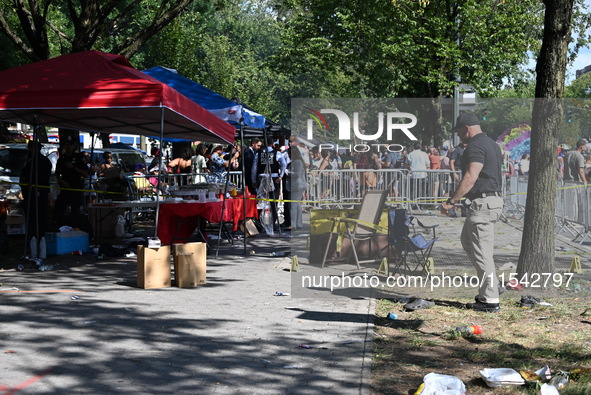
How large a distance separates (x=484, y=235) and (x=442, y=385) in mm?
3419

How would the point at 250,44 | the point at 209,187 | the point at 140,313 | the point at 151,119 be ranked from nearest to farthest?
1. the point at 140,313
2. the point at 151,119
3. the point at 209,187
4. the point at 250,44

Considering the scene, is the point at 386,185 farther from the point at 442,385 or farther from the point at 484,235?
the point at 442,385

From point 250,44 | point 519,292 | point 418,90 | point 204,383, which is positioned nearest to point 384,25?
point 418,90

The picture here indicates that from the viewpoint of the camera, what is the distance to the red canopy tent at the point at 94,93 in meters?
10.5

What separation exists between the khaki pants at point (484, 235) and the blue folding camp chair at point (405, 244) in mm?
1894

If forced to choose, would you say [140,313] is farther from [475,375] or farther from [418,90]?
[418,90]

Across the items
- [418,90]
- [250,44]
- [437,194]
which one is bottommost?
[437,194]

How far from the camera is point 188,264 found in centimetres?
1023

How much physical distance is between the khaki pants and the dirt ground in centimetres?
27

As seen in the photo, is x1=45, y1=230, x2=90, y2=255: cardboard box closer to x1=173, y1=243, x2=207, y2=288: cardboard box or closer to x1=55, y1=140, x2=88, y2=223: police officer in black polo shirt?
x1=55, y1=140, x2=88, y2=223: police officer in black polo shirt

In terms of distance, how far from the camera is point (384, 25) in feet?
99.5

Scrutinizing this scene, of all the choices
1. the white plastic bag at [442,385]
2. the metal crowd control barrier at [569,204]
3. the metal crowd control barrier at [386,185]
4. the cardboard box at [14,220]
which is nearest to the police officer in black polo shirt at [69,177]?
the cardboard box at [14,220]

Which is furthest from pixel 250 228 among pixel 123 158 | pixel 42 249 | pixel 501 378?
pixel 123 158

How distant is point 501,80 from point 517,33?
19.0 ft
